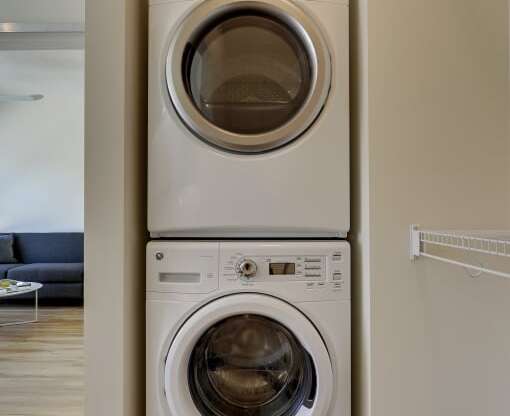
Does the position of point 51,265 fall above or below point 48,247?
below

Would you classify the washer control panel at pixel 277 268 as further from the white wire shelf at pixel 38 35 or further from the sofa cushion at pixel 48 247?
the sofa cushion at pixel 48 247

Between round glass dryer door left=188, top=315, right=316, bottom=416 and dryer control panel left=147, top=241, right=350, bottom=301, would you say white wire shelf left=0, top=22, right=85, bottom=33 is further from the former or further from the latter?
round glass dryer door left=188, top=315, right=316, bottom=416

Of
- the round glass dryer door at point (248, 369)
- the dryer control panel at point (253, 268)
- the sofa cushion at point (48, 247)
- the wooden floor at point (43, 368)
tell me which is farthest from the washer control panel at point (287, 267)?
the sofa cushion at point (48, 247)

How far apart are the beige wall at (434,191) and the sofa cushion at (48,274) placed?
356 centimetres

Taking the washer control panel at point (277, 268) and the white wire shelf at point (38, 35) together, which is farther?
the white wire shelf at point (38, 35)

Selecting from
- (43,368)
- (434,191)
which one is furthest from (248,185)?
(43,368)

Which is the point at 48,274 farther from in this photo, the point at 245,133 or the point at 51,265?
the point at 245,133

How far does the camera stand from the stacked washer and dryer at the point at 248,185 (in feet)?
3.56

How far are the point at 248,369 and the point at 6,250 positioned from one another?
4.17m

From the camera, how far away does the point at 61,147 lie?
457 centimetres

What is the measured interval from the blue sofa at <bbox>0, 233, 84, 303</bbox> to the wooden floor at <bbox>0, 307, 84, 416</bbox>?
51 cm

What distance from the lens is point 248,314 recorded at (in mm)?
1090

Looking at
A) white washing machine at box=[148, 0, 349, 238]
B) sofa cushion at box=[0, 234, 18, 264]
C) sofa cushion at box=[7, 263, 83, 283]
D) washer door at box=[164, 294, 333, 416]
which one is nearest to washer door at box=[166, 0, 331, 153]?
white washing machine at box=[148, 0, 349, 238]

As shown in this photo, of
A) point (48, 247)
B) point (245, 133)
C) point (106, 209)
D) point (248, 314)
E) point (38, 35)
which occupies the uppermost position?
point (38, 35)
